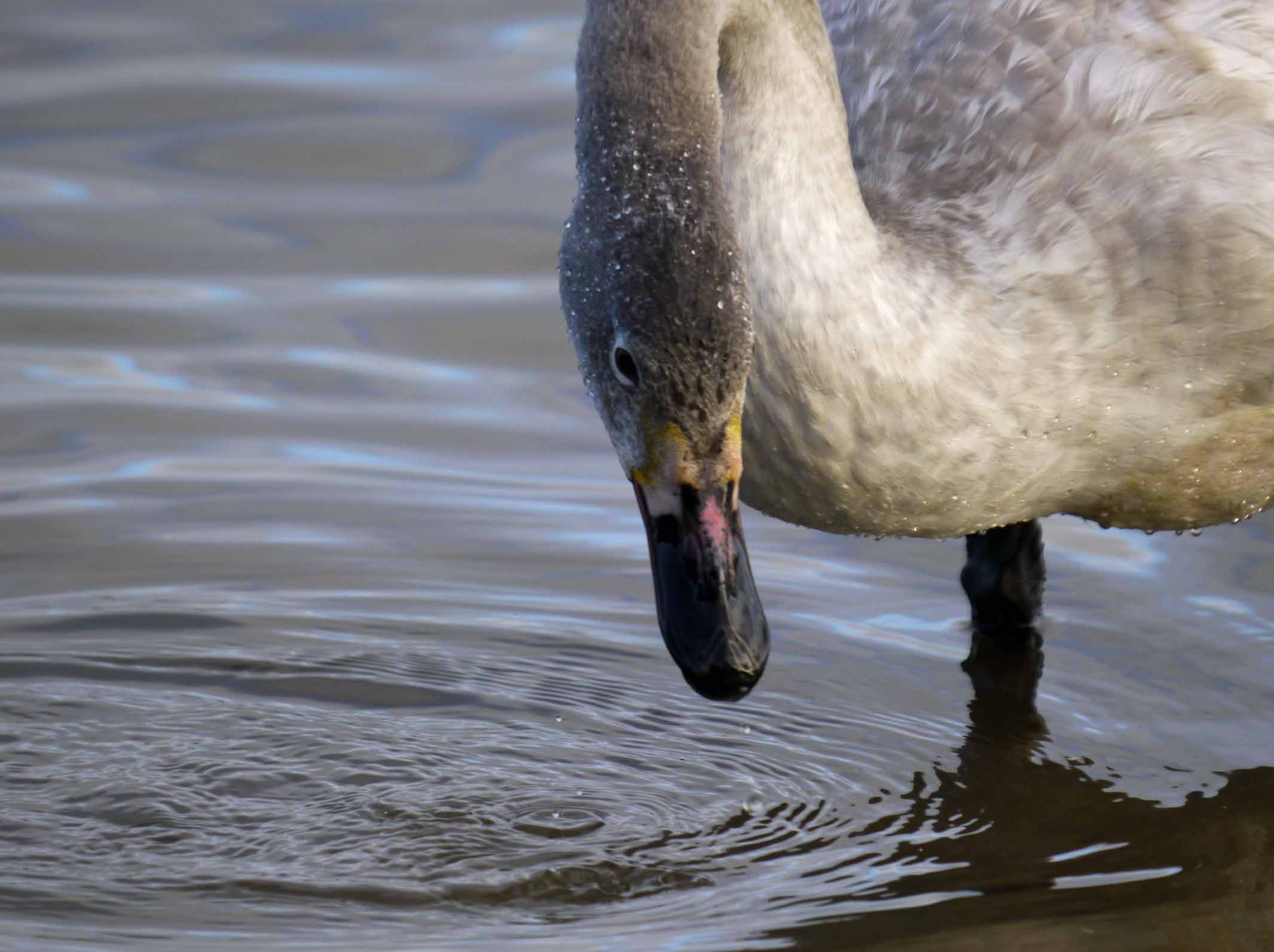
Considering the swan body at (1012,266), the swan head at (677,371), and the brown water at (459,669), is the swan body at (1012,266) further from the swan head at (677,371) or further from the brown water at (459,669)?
the brown water at (459,669)

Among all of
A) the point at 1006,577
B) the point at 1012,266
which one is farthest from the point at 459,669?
the point at 1012,266

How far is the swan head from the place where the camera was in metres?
3.21

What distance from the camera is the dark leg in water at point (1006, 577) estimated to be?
509 cm

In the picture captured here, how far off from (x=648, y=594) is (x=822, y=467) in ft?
4.93

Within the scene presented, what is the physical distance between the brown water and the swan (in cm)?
54

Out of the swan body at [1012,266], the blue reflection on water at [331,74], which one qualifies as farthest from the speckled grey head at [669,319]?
the blue reflection on water at [331,74]

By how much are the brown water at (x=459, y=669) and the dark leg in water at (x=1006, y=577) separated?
10 cm

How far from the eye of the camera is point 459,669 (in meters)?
4.77

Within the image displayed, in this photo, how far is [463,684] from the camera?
4672 millimetres

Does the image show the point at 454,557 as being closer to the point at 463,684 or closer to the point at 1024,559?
the point at 463,684

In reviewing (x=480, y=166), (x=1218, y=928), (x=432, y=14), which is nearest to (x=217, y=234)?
(x=480, y=166)

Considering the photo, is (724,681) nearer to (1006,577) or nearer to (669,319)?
(669,319)

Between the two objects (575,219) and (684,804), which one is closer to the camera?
(575,219)

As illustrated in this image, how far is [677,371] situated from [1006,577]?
81.6 inches
